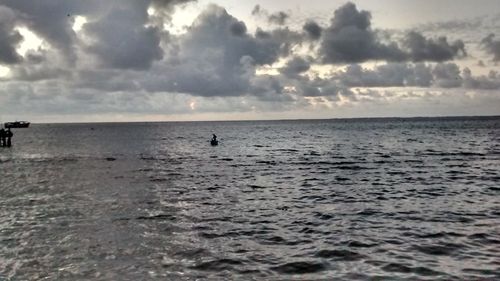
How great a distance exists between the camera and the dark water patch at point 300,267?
50.4 feet

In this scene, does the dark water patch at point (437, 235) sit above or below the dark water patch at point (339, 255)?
above

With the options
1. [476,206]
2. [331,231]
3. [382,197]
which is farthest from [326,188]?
[331,231]

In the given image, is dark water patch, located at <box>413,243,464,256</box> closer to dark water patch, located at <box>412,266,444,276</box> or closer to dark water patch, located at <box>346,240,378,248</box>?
dark water patch, located at <box>346,240,378,248</box>

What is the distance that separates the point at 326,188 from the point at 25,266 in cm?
2433

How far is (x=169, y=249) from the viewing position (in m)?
18.5

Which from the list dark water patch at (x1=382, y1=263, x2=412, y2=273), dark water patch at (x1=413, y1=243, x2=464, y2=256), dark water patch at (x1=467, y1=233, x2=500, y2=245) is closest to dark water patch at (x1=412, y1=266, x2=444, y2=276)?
dark water patch at (x1=382, y1=263, x2=412, y2=273)

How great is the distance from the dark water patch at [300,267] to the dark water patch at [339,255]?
92cm

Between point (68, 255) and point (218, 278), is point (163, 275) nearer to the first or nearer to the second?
point (218, 278)

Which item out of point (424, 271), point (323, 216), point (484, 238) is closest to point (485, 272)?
point (424, 271)

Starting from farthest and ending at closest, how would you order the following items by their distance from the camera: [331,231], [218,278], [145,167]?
[145,167] < [331,231] < [218,278]

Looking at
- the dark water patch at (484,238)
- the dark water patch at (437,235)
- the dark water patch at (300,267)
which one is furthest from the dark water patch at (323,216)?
the dark water patch at (300,267)

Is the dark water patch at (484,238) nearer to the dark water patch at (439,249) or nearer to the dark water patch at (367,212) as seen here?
the dark water patch at (439,249)

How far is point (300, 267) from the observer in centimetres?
1577

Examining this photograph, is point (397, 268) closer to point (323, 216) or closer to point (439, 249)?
point (439, 249)
